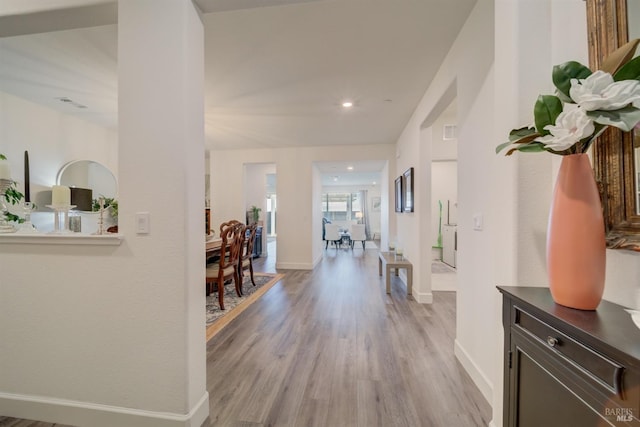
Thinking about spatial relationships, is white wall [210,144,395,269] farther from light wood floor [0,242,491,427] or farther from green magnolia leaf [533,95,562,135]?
green magnolia leaf [533,95,562,135]

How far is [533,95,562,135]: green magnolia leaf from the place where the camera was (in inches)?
34.1

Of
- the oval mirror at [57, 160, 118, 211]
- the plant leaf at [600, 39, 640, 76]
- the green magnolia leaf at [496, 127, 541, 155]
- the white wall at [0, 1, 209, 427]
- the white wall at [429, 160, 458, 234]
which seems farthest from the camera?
the white wall at [429, 160, 458, 234]

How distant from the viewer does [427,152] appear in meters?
3.35

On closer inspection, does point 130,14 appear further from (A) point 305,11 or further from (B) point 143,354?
(B) point 143,354

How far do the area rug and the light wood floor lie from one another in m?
0.12

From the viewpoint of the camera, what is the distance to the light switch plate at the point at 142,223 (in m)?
1.39

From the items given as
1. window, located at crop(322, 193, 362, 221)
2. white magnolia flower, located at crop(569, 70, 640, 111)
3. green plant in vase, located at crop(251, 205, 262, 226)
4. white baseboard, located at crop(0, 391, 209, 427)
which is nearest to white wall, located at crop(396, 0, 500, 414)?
white magnolia flower, located at crop(569, 70, 640, 111)

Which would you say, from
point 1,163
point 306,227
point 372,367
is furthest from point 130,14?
point 306,227

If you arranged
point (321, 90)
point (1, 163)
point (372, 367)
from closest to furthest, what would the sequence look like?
point (1, 163) < point (372, 367) < point (321, 90)

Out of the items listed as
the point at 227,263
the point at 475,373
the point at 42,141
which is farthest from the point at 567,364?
the point at 42,141

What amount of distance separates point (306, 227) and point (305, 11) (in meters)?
4.24

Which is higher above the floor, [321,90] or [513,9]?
[321,90]

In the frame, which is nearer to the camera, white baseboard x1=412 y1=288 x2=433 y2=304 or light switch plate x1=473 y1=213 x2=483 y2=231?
light switch plate x1=473 y1=213 x2=483 y2=231

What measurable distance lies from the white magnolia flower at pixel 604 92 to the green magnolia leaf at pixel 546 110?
10 centimetres
